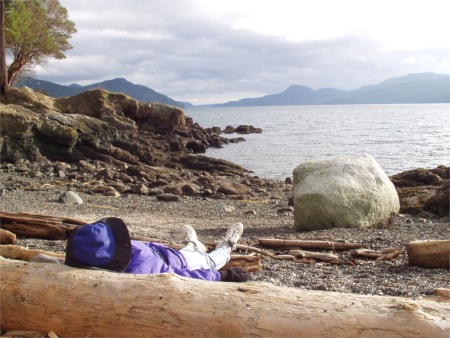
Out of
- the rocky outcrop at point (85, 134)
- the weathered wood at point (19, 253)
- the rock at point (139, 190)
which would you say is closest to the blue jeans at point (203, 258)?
the weathered wood at point (19, 253)

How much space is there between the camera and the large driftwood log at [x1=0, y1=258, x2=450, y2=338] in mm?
3514

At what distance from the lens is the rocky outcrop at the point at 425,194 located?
12586 mm

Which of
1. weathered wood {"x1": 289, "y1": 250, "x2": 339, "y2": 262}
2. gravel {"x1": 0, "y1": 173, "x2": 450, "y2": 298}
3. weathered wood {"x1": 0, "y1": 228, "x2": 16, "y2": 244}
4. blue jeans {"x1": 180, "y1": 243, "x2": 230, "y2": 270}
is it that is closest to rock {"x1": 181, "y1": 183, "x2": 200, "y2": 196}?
gravel {"x1": 0, "y1": 173, "x2": 450, "y2": 298}

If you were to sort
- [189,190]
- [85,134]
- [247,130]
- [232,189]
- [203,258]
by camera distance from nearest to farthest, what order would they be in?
[203,258] → [189,190] → [232,189] → [85,134] → [247,130]

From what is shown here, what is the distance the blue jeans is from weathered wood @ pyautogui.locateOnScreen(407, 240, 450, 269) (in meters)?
2.60

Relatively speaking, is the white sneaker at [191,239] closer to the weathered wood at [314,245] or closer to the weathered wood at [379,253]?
the weathered wood at [314,245]

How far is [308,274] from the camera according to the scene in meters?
6.41

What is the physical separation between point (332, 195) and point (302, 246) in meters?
2.47

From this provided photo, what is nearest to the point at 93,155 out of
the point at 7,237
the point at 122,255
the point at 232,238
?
the point at 7,237

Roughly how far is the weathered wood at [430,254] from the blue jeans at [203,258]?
2595 mm

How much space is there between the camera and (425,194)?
577 inches

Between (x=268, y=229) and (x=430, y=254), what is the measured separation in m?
4.48

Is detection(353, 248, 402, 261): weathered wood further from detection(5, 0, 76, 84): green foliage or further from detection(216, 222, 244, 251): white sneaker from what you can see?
detection(5, 0, 76, 84): green foliage

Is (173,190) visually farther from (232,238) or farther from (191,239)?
(191,239)
